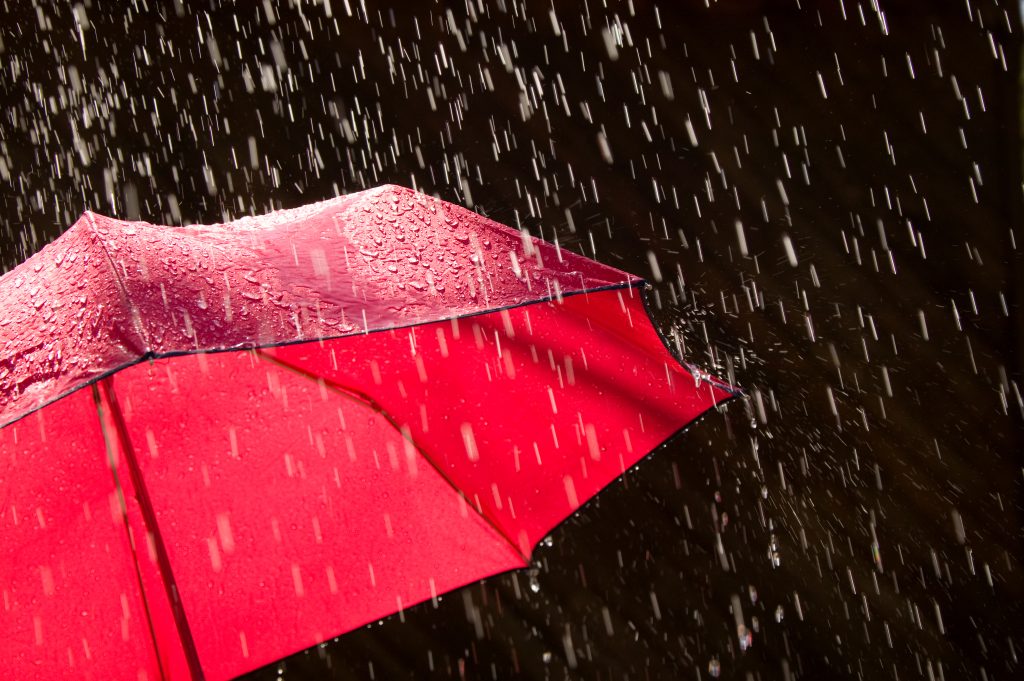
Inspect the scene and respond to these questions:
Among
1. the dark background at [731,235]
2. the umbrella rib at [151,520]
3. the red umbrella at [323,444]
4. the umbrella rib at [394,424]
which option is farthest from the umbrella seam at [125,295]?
the dark background at [731,235]

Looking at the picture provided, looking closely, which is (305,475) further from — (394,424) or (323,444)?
(394,424)

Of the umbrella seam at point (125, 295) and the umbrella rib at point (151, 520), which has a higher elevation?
the umbrella seam at point (125, 295)

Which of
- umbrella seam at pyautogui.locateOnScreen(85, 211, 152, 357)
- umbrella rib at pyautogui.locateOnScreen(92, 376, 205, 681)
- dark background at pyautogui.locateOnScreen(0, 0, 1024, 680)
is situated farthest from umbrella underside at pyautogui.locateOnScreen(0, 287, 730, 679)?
dark background at pyautogui.locateOnScreen(0, 0, 1024, 680)

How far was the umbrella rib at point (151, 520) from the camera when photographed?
4.47ft

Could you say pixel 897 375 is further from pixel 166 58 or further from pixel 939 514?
pixel 166 58

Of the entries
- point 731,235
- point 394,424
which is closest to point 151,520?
point 394,424

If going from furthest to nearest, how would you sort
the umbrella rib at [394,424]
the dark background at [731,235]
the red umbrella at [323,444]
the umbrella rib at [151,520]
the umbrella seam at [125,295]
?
the dark background at [731,235], the umbrella rib at [394,424], the umbrella rib at [151,520], the red umbrella at [323,444], the umbrella seam at [125,295]

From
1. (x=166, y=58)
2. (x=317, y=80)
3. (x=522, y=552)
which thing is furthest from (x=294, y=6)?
(x=522, y=552)

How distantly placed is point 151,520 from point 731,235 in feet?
6.52

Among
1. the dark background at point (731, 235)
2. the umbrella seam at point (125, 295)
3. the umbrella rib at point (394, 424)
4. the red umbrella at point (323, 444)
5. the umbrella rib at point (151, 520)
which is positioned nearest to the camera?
the umbrella seam at point (125, 295)

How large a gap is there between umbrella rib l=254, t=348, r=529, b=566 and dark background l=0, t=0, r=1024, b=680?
106cm

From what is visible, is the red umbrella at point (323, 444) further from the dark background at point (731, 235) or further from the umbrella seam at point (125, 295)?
the dark background at point (731, 235)

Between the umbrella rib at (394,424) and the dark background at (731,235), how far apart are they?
106 centimetres

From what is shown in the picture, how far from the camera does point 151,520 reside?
1.40m
